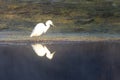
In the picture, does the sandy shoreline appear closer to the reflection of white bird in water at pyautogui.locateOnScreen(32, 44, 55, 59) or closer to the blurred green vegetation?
Answer: the blurred green vegetation

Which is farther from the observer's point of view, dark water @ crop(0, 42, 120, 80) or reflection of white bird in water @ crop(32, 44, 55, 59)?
reflection of white bird in water @ crop(32, 44, 55, 59)

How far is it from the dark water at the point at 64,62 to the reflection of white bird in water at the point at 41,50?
13 centimetres

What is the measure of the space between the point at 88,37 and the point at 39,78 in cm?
797

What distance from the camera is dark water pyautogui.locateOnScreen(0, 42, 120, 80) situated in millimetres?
17922

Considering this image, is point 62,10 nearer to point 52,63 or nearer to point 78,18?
point 78,18

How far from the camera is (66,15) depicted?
29250 millimetres

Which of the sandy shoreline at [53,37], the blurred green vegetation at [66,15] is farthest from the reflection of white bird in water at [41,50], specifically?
the blurred green vegetation at [66,15]

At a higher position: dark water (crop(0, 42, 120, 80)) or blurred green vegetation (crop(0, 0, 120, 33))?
blurred green vegetation (crop(0, 0, 120, 33))

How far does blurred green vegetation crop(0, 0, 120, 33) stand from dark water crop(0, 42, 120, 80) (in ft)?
13.2

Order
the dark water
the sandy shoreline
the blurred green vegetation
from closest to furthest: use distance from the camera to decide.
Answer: the dark water, the sandy shoreline, the blurred green vegetation

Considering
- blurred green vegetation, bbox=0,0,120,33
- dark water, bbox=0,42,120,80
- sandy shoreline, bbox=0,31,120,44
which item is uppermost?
blurred green vegetation, bbox=0,0,120,33

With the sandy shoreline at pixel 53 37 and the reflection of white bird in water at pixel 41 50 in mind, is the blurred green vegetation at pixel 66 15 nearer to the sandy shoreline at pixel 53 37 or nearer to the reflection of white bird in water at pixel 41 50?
the sandy shoreline at pixel 53 37

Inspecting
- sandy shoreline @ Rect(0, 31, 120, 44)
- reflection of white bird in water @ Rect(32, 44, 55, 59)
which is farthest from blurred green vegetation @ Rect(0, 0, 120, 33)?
reflection of white bird in water @ Rect(32, 44, 55, 59)

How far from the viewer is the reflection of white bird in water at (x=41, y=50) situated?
21.3 m
